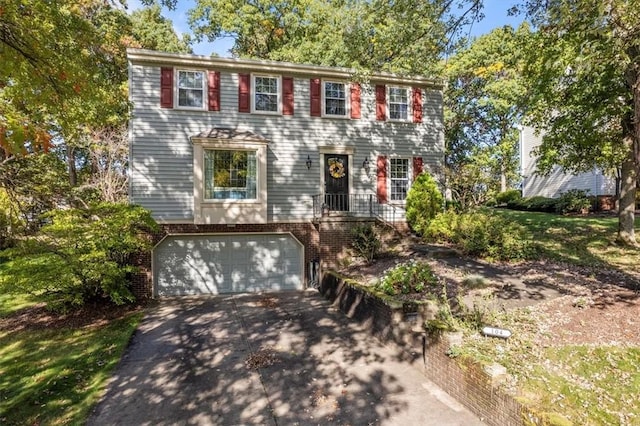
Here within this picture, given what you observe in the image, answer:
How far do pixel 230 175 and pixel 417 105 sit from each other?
758 centimetres

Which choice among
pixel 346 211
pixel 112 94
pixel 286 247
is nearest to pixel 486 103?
pixel 346 211

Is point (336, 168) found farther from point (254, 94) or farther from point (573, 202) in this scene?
point (573, 202)

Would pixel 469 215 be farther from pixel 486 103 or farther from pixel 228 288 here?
pixel 486 103

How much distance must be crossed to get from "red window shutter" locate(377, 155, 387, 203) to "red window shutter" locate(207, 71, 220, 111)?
6093mm

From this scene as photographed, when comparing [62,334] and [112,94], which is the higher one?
[112,94]

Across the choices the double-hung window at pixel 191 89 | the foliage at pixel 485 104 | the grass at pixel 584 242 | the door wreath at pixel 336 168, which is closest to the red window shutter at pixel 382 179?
the door wreath at pixel 336 168

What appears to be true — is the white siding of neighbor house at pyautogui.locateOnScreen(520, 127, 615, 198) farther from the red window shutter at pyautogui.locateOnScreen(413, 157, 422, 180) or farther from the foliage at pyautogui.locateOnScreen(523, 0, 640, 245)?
the red window shutter at pyautogui.locateOnScreen(413, 157, 422, 180)

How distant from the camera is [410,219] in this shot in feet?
41.2

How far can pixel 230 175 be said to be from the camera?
1120 centimetres

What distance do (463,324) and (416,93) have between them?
1031 centimetres

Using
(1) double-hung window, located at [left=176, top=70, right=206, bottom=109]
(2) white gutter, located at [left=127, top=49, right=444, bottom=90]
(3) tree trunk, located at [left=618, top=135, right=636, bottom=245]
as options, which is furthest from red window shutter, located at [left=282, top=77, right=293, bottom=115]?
(3) tree trunk, located at [left=618, top=135, right=636, bottom=245]

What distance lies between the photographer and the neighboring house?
1098cm

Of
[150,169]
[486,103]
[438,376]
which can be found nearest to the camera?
[438,376]

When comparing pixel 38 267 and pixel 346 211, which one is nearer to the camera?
pixel 38 267
